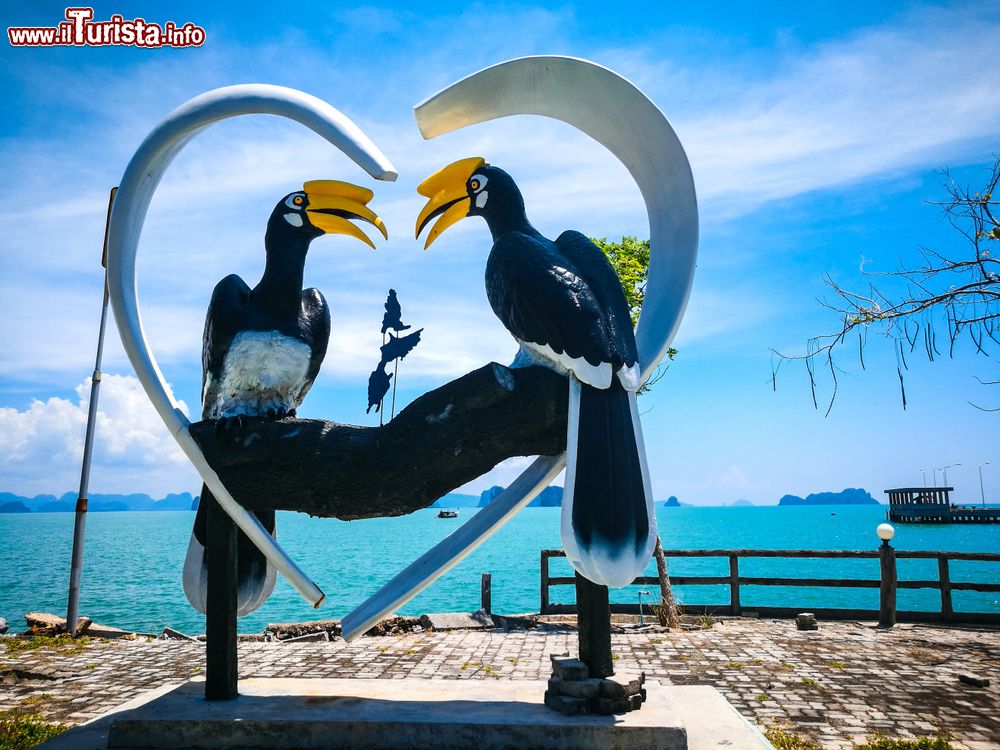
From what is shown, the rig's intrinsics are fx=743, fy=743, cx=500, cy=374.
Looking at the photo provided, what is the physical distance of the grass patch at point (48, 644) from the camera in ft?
28.3

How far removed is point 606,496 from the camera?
3729mm

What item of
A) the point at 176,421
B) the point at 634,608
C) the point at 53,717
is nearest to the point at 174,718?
the point at 176,421

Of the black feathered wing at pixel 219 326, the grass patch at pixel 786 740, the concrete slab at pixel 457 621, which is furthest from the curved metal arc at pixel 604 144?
the concrete slab at pixel 457 621

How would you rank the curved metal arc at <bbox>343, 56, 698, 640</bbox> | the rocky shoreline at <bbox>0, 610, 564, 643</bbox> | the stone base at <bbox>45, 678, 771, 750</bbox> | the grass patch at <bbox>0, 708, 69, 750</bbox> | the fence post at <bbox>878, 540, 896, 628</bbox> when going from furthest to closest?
the fence post at <bbox>878, 540, 896, 628</bbox> < the rocky shoreline at <bbox>0, 610, 564, 643</bbox> < the grass patch at <bbox>0, 708, 69, 750</bbox> < the curved metal arc at <bbox>343, 56, 698, 640</bbox> < the stone base at <bbox>45, 678, 771, 750</bbox>

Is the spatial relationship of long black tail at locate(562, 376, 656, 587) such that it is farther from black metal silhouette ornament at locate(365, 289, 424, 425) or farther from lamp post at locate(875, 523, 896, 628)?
lamp post at locate(875, 523, 896, 628)

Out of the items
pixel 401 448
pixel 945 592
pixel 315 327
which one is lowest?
pixel 945 592


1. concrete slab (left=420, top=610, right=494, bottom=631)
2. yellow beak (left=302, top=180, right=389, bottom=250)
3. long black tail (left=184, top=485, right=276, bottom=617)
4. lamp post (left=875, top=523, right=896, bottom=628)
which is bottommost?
concrete slab (left=420, top=610, right=494, bottom=631)

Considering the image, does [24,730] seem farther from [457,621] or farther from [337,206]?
[457,621]

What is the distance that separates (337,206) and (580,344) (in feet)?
6.19

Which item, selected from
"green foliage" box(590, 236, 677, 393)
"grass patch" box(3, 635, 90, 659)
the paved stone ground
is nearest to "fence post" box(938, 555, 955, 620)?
the paved stone ground

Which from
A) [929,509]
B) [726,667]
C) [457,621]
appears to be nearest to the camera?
[726,667]

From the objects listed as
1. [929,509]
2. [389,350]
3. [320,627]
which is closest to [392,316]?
[389,350]

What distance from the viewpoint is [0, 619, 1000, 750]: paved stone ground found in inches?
220

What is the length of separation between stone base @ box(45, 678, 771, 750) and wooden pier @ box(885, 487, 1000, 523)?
180 feet
